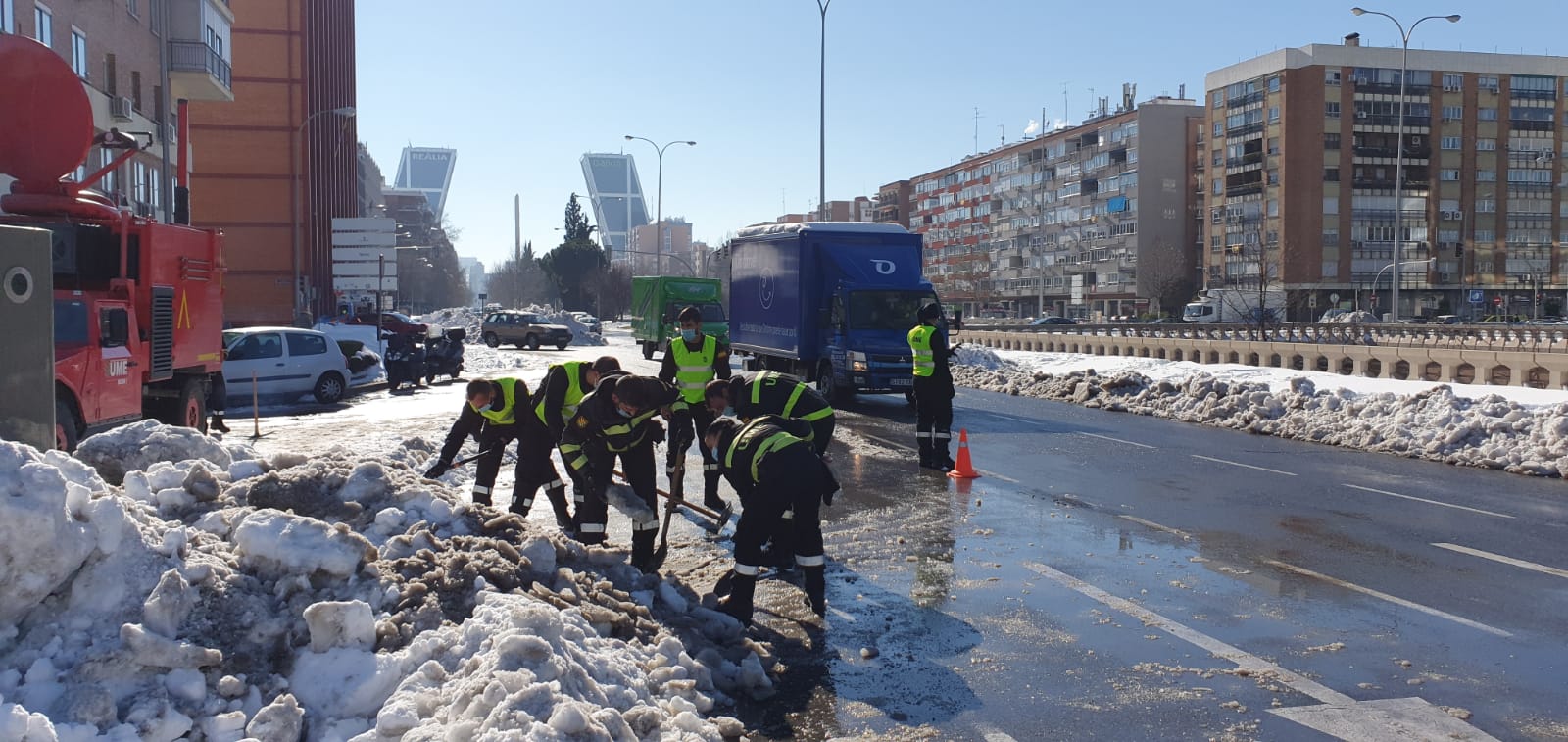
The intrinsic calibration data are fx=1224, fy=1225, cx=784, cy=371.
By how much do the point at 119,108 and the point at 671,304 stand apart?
16345mm

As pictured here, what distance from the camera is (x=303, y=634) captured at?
17.1 ft

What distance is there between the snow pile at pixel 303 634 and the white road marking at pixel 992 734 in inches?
42.0

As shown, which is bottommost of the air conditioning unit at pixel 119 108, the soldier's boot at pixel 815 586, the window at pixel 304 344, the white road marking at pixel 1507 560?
the white road marking at pixel 1507 560

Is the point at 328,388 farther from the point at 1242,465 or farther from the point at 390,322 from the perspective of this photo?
the point at 1242,465

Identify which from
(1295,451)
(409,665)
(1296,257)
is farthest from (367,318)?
(1296,257)

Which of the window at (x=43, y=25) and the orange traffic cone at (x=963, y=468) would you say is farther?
the window at (x=43, y=25)

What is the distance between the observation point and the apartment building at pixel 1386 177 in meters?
85.0

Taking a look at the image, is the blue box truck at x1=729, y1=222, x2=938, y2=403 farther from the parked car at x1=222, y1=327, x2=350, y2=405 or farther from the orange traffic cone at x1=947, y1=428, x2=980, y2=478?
the parked car at x1=222, y1=327, x2=350, y2=405

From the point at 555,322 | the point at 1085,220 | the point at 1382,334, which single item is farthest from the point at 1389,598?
the point at 1085,220

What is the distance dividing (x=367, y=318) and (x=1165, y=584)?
37.7 meters

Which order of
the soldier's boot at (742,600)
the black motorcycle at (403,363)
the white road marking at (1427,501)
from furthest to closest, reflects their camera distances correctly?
1. the black motorcycle at (403,363)
2. the white road marking at (1427,501)
3. the soldier's boot at (742,600)

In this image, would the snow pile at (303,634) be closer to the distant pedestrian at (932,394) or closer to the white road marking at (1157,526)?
the white road marking at (1157,526)

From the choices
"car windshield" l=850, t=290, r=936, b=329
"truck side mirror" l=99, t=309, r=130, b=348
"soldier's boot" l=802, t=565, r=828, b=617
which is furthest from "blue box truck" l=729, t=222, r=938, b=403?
"soldier's boot" l=802, t=565, r=828, b=617

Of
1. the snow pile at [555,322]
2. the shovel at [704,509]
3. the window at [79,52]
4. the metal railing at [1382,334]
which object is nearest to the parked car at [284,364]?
the window at [79,52]
